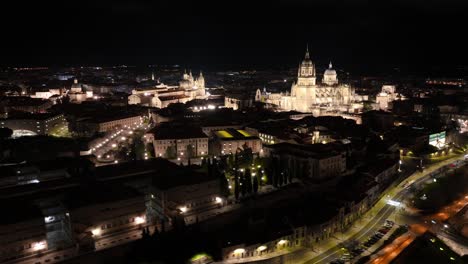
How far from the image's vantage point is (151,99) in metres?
61.2

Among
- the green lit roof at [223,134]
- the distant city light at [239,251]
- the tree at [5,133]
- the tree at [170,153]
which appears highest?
the tree at [5,133]

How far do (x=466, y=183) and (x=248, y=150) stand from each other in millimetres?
15784

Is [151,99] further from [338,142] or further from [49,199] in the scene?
[49,199]

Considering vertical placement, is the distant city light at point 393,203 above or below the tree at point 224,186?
below

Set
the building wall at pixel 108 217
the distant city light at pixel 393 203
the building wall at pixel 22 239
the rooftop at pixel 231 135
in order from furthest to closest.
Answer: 1. the rooftop at pixel 231 135
2. the distant city light at pixel 393 203
3. the building wall at pixel 108 217
4. the building wall at pixel 22 239

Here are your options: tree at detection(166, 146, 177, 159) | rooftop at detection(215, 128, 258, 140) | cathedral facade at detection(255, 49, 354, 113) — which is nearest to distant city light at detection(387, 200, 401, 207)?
rooftop at detection(215, 128, 258, 140)

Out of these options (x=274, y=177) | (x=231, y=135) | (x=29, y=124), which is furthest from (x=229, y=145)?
(x=29, y=124)

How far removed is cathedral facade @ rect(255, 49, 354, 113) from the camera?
5494cm

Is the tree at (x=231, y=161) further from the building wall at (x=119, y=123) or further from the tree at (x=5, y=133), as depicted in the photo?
the tree at (x=5, y=133)

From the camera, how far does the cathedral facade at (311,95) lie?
5494cm

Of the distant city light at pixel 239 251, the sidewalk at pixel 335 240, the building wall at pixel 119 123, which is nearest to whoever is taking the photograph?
the distant city light at pixel 239 251

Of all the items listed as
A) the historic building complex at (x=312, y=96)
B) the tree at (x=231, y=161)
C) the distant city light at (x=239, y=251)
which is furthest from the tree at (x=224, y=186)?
the historic building complex at (x=312, y=96)

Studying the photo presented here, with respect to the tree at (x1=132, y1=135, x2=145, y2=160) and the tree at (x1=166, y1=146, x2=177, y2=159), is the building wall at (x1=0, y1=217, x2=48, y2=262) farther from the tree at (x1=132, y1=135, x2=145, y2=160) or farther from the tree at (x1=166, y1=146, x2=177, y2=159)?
the tree at (x1=166, y1=146, x2=177, y2=159)

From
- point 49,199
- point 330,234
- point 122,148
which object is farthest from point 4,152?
point 330,234
